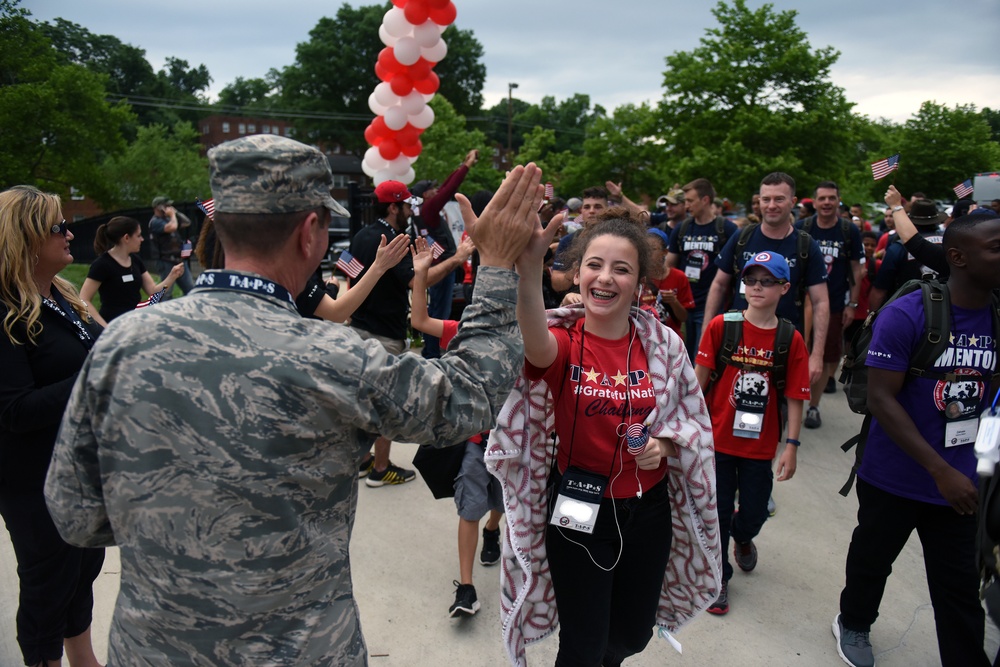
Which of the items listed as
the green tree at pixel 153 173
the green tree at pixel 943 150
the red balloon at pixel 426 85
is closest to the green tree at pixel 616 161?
the green tree at pixel 943 150

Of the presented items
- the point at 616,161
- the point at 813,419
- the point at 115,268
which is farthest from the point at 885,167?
the point at 616,161

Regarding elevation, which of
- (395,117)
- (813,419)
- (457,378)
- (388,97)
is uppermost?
(388,97)

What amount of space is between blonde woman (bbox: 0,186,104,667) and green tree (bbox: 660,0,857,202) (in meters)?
27.2

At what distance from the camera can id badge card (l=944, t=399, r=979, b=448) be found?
2.80 metres

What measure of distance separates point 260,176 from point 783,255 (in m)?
4.55

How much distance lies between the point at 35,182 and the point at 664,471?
492 inches

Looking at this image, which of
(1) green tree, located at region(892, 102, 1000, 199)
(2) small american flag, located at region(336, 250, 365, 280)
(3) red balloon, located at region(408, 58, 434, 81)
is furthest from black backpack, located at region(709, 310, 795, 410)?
(1) green tree, located at region(892, 102, 1000, 199)

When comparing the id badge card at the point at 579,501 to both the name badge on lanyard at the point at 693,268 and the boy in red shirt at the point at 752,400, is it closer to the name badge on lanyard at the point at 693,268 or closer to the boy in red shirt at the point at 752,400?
the boy in red shirt at the point at 752,400

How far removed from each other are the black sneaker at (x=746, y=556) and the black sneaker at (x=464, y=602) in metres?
1.64

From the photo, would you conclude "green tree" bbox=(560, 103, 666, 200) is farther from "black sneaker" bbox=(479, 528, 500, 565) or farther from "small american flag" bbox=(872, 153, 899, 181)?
"black sneaker" bbox=(479, 528, 500, 565)

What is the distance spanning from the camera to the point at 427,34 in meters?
8.45

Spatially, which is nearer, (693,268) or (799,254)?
(799,254)

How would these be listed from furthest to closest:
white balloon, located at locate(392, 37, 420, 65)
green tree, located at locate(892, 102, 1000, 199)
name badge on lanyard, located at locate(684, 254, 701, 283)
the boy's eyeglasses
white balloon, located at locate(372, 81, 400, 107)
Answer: green tree, located at locate(892, 102, 1000, 199) < white balloon, located at locate(372, 81, 400, 107) < white balloon, located at locate(392, 37, 420, 65) < name badge on lanyard, located at locate(684, 254, 701, 283) < the boy's eyeglasses

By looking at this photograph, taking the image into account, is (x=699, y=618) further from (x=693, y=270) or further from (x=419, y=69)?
(x=419, y=69)
